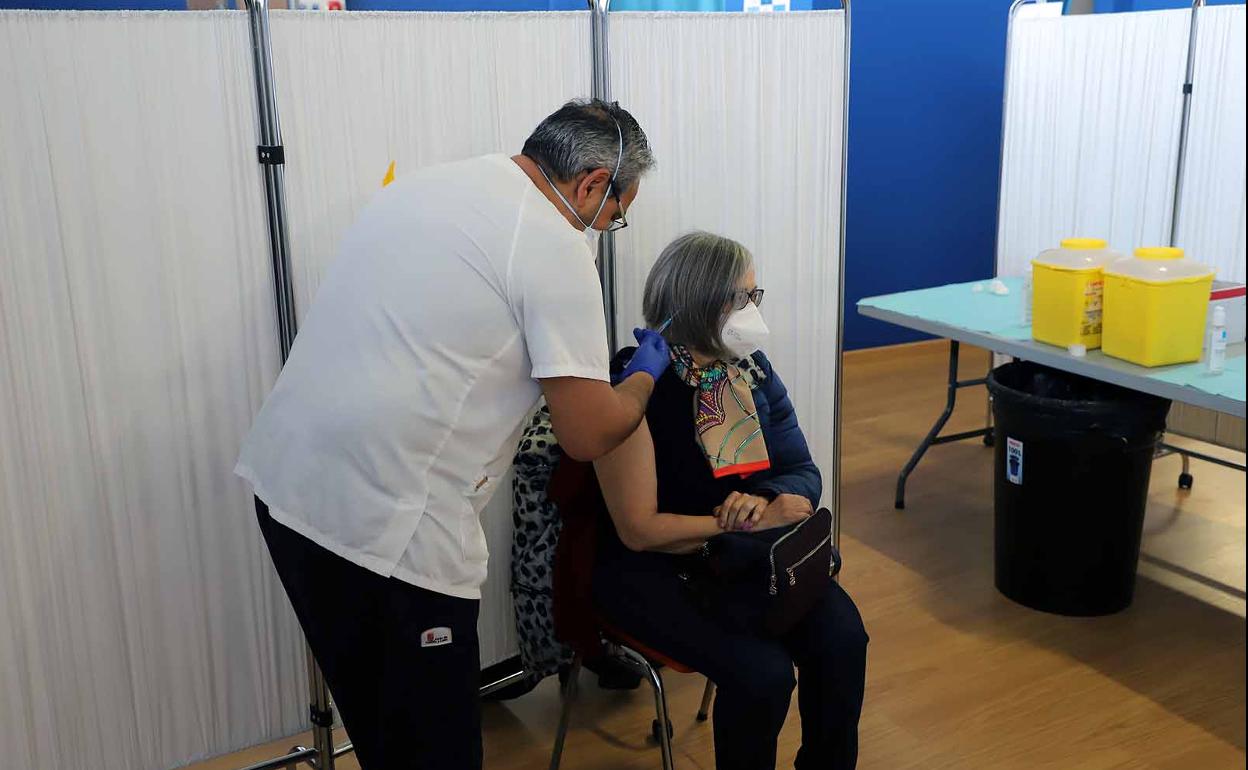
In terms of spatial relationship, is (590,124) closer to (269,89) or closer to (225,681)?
(269,89)

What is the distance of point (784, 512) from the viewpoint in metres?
2.04

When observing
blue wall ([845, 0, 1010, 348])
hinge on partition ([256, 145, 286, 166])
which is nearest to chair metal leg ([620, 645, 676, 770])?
hinge on partition ([256, 145, 286, 166])

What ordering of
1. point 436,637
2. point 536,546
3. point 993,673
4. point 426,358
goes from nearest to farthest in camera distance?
point 426,358
point 436,637
point 536,546
point 993,673

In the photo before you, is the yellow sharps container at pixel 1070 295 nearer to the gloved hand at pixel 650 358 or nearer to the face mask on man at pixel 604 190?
the gloved hand at pixel 650 358

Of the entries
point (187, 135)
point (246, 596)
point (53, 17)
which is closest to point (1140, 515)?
point (246, 596)

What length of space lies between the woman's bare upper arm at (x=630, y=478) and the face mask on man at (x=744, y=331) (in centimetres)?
23

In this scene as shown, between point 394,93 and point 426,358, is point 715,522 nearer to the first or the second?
point 426,358

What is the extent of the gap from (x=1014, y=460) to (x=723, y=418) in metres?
1.17

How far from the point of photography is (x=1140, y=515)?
2846 millimetres

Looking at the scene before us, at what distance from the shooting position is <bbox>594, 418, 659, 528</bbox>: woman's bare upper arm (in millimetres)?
1878

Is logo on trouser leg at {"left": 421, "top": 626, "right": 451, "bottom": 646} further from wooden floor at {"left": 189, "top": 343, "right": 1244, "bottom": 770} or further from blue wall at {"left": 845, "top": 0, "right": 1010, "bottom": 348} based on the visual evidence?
blue wall at {"left": 845, "top": 0, "right": 1010, "bottom": 348}

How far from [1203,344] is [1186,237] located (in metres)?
1.38

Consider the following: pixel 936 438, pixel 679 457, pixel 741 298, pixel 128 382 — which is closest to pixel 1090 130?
pixel 936 438

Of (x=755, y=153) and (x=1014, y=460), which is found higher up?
(x=755, y=153)
